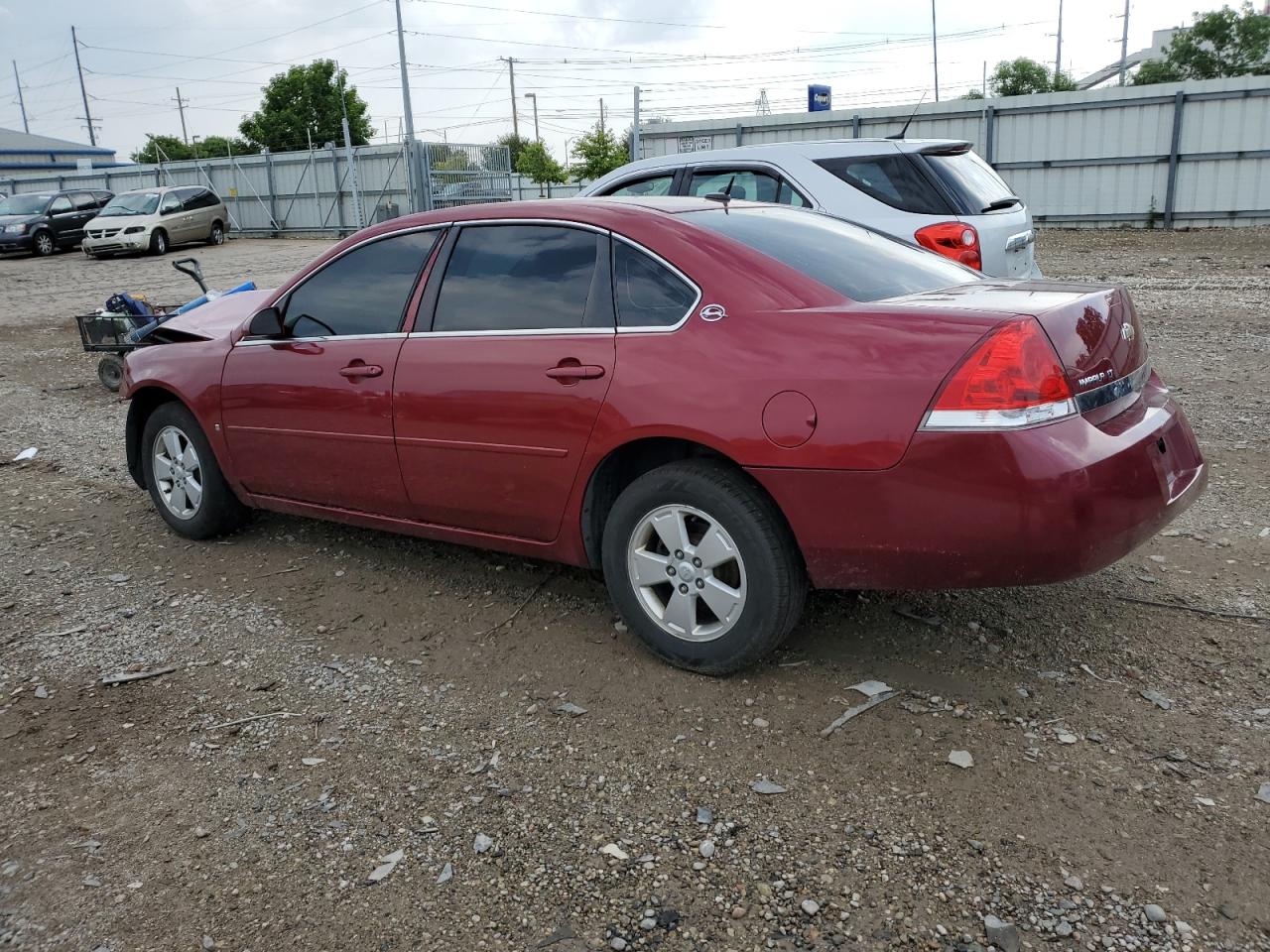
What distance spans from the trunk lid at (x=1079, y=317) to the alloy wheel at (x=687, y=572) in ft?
3.28

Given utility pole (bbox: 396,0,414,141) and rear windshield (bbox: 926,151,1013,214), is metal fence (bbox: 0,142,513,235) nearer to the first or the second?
utility pole (bbox: 396,0,414,141)

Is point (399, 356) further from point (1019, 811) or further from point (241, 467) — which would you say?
point (1019, 811)

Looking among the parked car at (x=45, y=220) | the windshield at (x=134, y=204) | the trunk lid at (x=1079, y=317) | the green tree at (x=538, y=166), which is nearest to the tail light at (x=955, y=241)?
the trunk lid at (x=1079, y=317)

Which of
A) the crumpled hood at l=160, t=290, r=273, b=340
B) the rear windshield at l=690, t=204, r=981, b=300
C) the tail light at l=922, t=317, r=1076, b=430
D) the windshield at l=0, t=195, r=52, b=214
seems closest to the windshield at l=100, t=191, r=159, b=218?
the windshield at l=0, t=195, r=52, b=214

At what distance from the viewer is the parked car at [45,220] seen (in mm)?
27141

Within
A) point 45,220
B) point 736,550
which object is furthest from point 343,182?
point 736,550

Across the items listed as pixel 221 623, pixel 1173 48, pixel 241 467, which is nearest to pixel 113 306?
pixel 241 467

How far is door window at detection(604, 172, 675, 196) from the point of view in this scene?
311 inches

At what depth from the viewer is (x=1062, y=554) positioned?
2.95 meters

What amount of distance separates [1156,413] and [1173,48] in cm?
5213

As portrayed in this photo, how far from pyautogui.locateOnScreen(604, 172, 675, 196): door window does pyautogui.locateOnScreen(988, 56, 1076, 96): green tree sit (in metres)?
54.7

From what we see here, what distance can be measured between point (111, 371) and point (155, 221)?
18090 millimetres

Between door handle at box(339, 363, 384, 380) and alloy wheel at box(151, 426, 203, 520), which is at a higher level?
door handle at box(339, 363, 384, 380)

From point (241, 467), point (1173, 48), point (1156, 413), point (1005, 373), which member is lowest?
point (241, 467)
